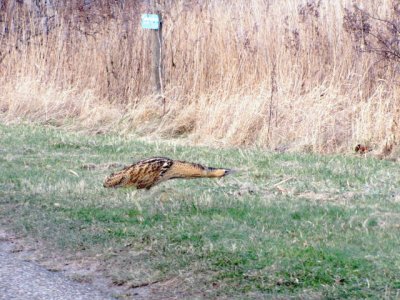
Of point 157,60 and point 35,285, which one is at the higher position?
point 157,60

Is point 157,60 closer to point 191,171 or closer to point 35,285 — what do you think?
point 191,171

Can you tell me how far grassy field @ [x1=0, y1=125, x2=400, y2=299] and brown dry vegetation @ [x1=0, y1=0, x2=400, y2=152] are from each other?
1.55 metres

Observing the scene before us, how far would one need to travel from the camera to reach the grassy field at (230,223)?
6066mm

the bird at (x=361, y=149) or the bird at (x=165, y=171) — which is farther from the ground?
the bird at (x=165, y=171)

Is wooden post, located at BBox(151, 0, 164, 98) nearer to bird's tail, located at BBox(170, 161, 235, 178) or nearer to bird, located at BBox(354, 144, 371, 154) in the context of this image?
bird, located at BBox(354, 144, 371, 154)

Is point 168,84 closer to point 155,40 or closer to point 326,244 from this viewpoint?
point 155,40

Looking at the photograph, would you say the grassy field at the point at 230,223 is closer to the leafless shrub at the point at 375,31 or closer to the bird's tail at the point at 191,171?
the bird's tail at the point at 191,171

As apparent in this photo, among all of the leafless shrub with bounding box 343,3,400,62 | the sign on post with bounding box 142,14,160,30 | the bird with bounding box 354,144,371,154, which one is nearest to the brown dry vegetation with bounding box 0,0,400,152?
Result: the leafless shrub with bounding box 343,3,400,62

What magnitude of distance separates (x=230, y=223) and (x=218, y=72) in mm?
7744

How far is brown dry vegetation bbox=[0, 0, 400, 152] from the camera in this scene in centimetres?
1304

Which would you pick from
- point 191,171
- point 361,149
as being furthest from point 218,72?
point 191,171

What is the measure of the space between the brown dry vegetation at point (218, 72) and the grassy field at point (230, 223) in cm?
155

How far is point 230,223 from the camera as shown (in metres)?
7.58

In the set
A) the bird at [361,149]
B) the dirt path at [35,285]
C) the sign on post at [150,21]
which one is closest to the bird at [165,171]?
the dirt path at [35,285]
